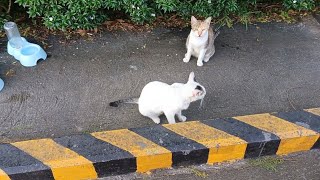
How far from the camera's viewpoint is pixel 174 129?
301 centimetres

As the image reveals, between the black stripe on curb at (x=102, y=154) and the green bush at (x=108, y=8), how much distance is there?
5.23ft

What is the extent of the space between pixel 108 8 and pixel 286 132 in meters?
2.33

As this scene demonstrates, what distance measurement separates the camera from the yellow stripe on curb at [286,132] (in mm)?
2984

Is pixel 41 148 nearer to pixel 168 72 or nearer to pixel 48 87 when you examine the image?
pixel 48 87

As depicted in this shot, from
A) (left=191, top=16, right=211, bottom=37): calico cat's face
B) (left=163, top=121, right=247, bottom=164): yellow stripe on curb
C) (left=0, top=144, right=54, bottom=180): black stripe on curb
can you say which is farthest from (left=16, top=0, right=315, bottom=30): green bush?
(left=0, top=144, right=54, bottom=180): black stripe on curb

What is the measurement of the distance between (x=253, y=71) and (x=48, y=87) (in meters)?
2.10

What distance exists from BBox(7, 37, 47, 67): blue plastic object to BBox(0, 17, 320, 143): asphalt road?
7 centimetres

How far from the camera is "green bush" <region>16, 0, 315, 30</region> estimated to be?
3.93 meters

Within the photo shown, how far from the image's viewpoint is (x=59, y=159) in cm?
274

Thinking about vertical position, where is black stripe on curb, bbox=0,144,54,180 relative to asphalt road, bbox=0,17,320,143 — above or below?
below

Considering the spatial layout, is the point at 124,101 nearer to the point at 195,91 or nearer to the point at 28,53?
the point at 195,91

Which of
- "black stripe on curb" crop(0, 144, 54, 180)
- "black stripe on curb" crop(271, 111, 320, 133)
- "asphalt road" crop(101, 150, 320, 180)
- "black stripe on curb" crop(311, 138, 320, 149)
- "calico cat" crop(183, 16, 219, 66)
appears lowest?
"asphalt road" crop(101, 150, 320, 180)

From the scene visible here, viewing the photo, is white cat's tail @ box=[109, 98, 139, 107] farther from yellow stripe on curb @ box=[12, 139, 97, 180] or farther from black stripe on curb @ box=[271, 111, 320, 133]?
black stripe on curb @ box=[271, 111, 320, 133]

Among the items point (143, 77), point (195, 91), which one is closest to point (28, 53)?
point (143, 77)
